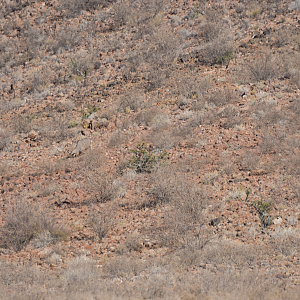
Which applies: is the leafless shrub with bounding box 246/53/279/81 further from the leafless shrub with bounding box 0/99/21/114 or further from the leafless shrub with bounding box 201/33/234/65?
the leafless shrub with bounding box 0/99/21/114

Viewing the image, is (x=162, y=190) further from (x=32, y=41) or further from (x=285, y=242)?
(x=32, y=41)

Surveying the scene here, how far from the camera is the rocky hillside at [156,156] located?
545 cm

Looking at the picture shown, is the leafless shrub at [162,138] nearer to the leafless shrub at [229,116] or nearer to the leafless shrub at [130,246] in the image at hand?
the leafless shrub at [229,116]

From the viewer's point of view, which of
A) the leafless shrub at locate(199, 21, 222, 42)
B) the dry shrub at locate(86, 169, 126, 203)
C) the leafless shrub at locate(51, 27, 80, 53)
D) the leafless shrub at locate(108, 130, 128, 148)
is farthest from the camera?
the leafless shrub at locate(51, 27, 80, 53)

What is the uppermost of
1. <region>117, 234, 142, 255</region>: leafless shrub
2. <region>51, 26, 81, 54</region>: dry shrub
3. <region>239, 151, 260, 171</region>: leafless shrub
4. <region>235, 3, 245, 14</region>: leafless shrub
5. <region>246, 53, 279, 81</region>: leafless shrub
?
<region>235, 3, 245, 14</region>: leafless shrub

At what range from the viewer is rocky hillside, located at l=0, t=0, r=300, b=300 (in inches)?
215

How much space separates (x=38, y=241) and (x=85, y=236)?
2.98 feet

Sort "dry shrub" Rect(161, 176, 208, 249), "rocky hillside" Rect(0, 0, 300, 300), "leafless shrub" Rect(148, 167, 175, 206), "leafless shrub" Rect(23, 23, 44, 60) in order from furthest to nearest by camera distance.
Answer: "leafless shrub" Rect(23, 23, 44, 60) < "leafless shrub" Rect(148, 167, 175, 206) < "dry shrub" Rect(161, 176, 208, 249) < "rocky hillside" Rect(0, 0, 300, 300)

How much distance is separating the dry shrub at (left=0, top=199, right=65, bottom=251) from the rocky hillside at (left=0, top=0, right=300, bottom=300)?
30 millimetres

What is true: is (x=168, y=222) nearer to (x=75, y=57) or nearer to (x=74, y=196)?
(x=74, y=196)

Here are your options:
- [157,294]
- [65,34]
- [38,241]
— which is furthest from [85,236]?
[65,34]

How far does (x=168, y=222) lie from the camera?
265 inches

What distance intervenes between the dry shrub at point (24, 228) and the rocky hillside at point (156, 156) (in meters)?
0.03

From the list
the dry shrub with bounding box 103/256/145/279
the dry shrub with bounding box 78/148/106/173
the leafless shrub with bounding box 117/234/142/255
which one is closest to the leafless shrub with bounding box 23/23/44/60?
the dry shrub with bounding box 78/148/106/173
